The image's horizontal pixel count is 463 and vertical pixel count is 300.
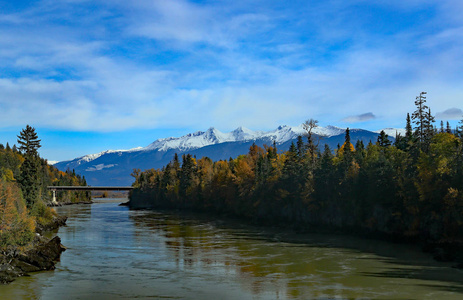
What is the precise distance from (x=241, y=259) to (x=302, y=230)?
3463cm

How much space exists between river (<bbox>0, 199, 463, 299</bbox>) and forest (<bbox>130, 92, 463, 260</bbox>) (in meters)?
5.11

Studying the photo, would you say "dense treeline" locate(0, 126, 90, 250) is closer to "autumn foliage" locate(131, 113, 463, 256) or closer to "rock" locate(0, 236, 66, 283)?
"rock" locate(0, 236, 66, 283)

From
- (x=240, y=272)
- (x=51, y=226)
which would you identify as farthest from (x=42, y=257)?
(x=51, y=226)

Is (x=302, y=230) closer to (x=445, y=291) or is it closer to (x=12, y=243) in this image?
(x=445, y=291)

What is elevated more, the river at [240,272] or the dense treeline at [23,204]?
the dense treeline at [23,204]

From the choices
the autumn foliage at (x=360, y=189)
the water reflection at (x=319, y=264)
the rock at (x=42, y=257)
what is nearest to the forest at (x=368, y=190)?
the autumn foliage at (x=360, y=189)

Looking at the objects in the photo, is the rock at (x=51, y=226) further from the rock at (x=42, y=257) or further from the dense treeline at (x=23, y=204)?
the rock at (x=42, y=257)

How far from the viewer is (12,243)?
135 feet

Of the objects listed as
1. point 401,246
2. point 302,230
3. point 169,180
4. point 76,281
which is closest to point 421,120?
point 401,246

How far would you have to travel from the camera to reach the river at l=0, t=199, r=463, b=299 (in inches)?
1357

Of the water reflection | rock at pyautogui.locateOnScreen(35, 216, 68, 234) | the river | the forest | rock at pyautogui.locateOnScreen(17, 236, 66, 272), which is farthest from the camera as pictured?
rock at pyautogui.locateOnScreen(35, 216, 68, 234)

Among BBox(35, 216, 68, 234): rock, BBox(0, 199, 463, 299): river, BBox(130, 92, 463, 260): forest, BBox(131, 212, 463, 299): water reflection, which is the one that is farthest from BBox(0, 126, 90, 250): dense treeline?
BBox(130, 92, 463, 260): forest

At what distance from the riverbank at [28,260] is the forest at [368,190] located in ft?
144

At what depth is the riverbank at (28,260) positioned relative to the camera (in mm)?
39438
